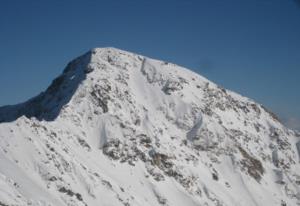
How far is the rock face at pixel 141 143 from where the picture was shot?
3825cm

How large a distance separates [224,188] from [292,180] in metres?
15.0

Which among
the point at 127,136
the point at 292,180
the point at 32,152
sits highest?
the point at 292,180

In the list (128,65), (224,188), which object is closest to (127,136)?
(224,188)

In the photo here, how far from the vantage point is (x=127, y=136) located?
5425 cm

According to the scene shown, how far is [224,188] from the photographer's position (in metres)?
57.1

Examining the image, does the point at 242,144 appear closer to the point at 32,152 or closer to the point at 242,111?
the point at 242,111

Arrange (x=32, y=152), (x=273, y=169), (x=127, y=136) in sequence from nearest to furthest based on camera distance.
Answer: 1. (x=32, y=152)
2. (x=127, y=136)
3. (x=273, y=169)

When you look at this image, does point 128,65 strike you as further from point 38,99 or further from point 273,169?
point 273,169

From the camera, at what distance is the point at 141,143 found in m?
54.3

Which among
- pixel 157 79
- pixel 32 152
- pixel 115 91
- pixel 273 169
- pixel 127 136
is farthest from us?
pixel 157 79

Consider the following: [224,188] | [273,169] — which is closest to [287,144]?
[273,169]

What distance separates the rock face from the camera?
38250 millimetres

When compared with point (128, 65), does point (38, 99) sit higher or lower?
lower

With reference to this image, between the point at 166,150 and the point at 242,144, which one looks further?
the point at 242,144
